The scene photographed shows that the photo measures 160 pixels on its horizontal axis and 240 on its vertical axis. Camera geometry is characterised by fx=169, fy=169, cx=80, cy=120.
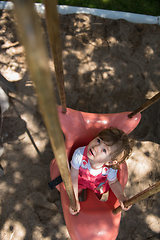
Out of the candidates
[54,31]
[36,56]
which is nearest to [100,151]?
[54,31]

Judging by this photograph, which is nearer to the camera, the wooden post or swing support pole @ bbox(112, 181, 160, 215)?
the wooden post

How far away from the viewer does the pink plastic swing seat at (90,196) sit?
115cm

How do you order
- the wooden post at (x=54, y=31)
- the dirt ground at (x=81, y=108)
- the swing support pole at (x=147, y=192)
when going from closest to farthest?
the wooden post at (x=54, y=31), the swing support pole at (x=147, y=192), the dirt ground at (x=81, y=108)

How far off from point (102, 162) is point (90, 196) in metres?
0.37

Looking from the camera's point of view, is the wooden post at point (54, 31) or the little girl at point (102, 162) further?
the little girl at point (102, 162)

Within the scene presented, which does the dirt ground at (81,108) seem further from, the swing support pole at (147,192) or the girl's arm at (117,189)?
the swing support pole at (147,192)

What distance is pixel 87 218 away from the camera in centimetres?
118

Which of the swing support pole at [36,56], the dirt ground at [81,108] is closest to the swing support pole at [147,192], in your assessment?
the swing support pole at [36,56]

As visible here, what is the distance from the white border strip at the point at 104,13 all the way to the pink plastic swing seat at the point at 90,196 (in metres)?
1.76

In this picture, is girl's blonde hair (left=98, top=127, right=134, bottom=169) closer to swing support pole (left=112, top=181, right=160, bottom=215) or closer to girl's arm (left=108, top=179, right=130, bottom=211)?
girl's arm (left=108, top=179, right=130, bottom=211)

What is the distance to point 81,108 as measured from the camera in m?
2.01

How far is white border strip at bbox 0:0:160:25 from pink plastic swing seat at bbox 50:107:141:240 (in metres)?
1.76

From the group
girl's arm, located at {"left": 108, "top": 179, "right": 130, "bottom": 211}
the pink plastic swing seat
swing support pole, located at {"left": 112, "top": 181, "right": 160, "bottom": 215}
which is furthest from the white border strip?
swing support pole, located at {"left": 112, "top": 181, "right": 160, "bottom": 215}

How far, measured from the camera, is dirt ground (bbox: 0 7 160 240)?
161 cm
